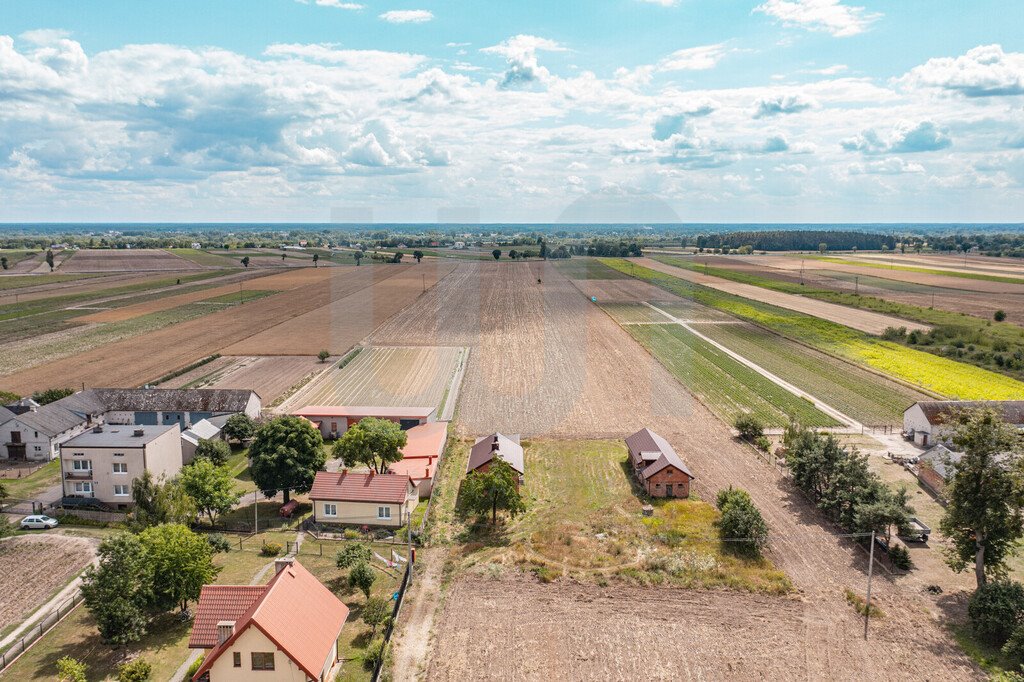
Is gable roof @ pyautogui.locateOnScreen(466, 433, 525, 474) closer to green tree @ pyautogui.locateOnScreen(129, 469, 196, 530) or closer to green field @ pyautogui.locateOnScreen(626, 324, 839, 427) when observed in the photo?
green tree @ pyautogui.locateOnScreen(129, 469, 196, 530)

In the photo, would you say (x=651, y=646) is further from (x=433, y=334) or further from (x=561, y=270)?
(x=561, y=270)

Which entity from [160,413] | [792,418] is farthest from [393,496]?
[792,418]

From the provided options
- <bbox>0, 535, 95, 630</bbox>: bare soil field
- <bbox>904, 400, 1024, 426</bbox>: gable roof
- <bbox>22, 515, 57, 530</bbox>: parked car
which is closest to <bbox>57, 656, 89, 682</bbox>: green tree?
<bbox>0, 535, 95, 630</bbox>: bare soil field

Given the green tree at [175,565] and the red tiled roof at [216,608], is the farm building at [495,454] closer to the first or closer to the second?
the green tree at [175,565]

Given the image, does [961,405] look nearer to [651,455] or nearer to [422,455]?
[651,455]

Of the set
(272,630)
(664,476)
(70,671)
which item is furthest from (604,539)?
(70,671)

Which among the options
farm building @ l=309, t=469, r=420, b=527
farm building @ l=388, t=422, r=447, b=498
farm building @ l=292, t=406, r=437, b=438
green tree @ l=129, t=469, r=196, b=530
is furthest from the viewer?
farm building @ l=292, t=406, r=437, b=438
